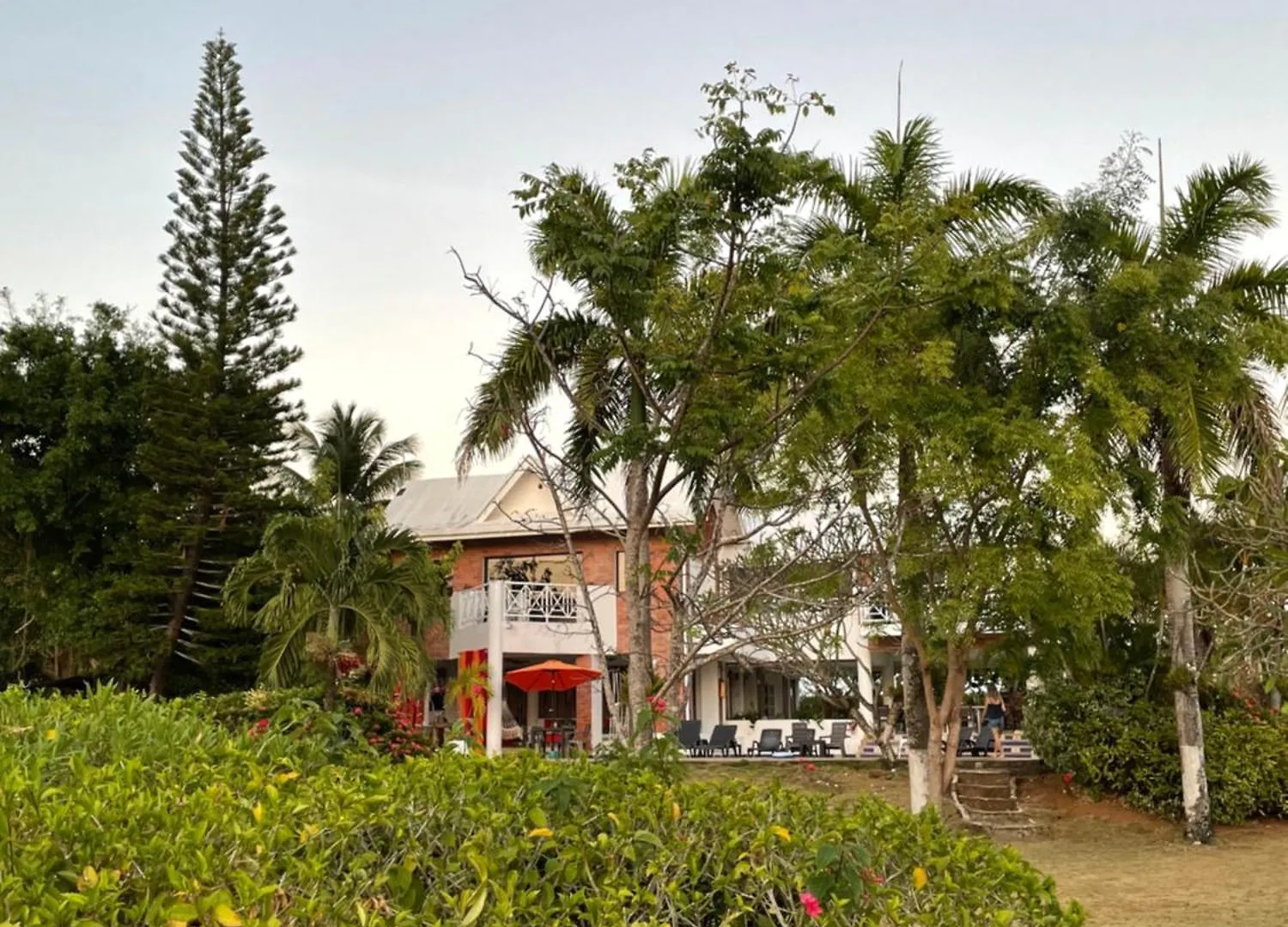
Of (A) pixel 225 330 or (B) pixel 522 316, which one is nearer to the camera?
(B) pixel 522 316

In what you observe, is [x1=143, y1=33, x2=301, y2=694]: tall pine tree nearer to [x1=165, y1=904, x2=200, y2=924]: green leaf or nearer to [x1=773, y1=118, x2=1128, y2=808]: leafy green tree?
[x1=773, y1=118, x2=1128, y2=808]: leafy green tree

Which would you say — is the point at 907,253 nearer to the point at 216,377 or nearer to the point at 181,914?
the point at 181,914

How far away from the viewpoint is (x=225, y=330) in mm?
23719

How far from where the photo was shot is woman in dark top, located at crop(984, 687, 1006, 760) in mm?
22884

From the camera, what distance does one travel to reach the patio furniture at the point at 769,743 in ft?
78.8

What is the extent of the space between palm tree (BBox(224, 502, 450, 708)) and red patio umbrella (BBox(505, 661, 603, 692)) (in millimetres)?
1760

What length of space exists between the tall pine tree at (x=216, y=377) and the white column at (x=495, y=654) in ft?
13.4

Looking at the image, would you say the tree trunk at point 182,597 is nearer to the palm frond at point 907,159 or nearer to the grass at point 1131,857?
the grass at point 1131,857

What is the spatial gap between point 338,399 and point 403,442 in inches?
64.2

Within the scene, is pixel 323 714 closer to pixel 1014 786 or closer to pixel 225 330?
pixel 1014 786

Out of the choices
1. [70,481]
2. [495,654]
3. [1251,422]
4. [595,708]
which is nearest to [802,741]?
[595,708]

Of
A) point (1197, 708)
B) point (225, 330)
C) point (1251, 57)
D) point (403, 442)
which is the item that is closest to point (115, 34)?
point (1251, 57)

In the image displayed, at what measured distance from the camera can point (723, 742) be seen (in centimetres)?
2406

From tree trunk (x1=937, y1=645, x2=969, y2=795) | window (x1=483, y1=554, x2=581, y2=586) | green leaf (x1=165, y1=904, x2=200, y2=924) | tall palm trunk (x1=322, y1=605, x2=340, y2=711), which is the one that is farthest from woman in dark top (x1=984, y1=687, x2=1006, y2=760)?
green leaf (x1=165, y1=904, x2=200, y2=924)
